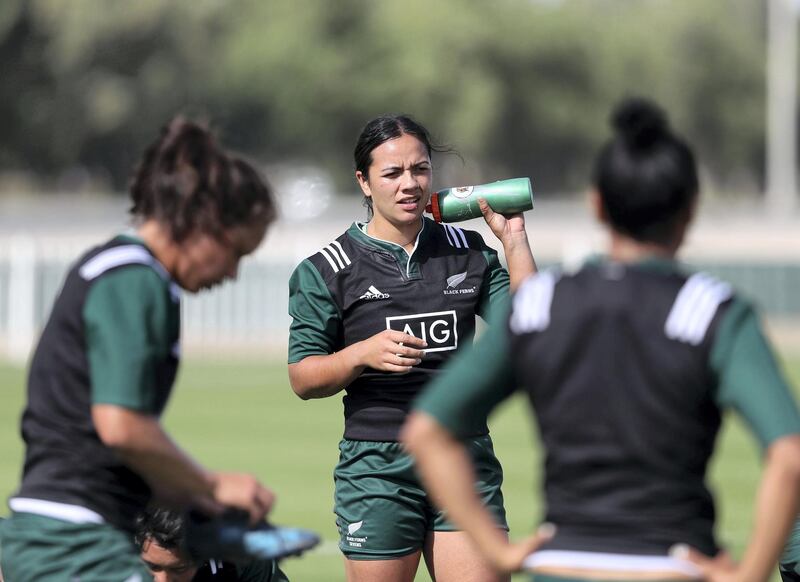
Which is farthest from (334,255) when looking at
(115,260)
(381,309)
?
(115,260)

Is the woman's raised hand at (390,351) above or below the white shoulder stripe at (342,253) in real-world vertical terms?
below

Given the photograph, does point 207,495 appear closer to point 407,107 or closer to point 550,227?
point 550,227

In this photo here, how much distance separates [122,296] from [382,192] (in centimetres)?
227

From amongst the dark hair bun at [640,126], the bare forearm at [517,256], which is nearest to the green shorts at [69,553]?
the dark hair bun at [640,126]

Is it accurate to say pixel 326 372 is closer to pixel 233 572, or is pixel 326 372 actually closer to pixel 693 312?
pixel 233 572

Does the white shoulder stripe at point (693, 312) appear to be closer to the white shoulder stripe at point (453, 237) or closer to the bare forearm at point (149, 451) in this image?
the bare forearm at point (149, 451)

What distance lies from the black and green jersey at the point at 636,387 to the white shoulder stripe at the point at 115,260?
0.80 metres

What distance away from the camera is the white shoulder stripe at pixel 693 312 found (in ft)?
10.1

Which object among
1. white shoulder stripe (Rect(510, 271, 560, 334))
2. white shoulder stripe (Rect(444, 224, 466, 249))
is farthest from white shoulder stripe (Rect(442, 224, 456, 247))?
white shoulder stripe (Rect(510, 271, 560, 334))

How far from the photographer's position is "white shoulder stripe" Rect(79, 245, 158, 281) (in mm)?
3500

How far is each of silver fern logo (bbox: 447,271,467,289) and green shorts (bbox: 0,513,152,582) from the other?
2266 millimetres

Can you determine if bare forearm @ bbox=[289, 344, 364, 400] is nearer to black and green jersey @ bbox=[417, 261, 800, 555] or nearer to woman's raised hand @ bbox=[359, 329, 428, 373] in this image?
woman's raised hand @ bbox=[359, 329, 428, 373]

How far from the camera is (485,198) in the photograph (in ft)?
18.4

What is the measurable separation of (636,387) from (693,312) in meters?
0.19
